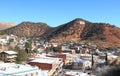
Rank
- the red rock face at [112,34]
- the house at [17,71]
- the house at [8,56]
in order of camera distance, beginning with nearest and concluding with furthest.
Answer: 1. the house at [17,71]
2. the house at [8,56]
3. the red rock face at [112,34]

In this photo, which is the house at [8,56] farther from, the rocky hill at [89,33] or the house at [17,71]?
the rocky hill at [89,33]

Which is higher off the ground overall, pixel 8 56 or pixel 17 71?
pixel 8 56

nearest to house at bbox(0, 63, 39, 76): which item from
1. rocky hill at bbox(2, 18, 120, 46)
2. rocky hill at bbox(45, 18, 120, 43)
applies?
rocky hill at bbox(2, 18, 120, 46)

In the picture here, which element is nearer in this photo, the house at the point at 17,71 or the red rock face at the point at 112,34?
the house at the point at 17,71

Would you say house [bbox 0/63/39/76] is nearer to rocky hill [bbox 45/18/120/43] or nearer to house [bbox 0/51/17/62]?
house [bbox 0/51/17/62]

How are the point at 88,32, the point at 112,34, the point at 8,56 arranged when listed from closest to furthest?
the point at 8,56 < the point at 112,34 < the point at 88,32

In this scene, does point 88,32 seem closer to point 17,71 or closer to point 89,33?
point 89,33

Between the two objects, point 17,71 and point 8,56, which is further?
point 8,56

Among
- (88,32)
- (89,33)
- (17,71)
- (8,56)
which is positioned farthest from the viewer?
(88,32)

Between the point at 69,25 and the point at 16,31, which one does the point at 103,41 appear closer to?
the point at 69,25

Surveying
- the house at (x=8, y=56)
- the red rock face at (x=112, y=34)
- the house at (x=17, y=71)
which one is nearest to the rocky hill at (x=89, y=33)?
the red rock face at (x=112, y=34)

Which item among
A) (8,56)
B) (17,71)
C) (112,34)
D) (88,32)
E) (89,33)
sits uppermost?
(88,32)

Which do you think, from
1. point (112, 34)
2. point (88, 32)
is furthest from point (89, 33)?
point (112, 34)
